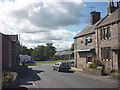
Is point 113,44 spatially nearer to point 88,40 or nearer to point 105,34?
point 105,34

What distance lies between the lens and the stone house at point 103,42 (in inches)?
774

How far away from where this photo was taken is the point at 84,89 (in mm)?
11109

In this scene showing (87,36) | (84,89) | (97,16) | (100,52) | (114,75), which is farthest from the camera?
(97,16)

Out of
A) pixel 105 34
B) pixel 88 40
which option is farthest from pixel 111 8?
pixel 88 40

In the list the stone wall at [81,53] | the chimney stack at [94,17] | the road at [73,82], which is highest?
the chimney stack at [94,17]

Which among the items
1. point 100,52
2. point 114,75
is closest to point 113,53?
point 100,52

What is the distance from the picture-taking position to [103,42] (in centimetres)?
2220

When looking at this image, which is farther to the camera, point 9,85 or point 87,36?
point 87,36

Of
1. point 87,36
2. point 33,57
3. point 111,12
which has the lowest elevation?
point 33,57

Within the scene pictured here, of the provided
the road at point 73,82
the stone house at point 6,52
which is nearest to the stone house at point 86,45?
the road at point 73,82

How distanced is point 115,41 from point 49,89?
12.0 metres

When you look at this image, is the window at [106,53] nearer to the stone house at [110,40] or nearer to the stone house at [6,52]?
the stone house at [110,40]

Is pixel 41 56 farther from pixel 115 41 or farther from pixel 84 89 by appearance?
pixel 84 89

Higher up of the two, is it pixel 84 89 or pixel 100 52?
pixel 100 52
